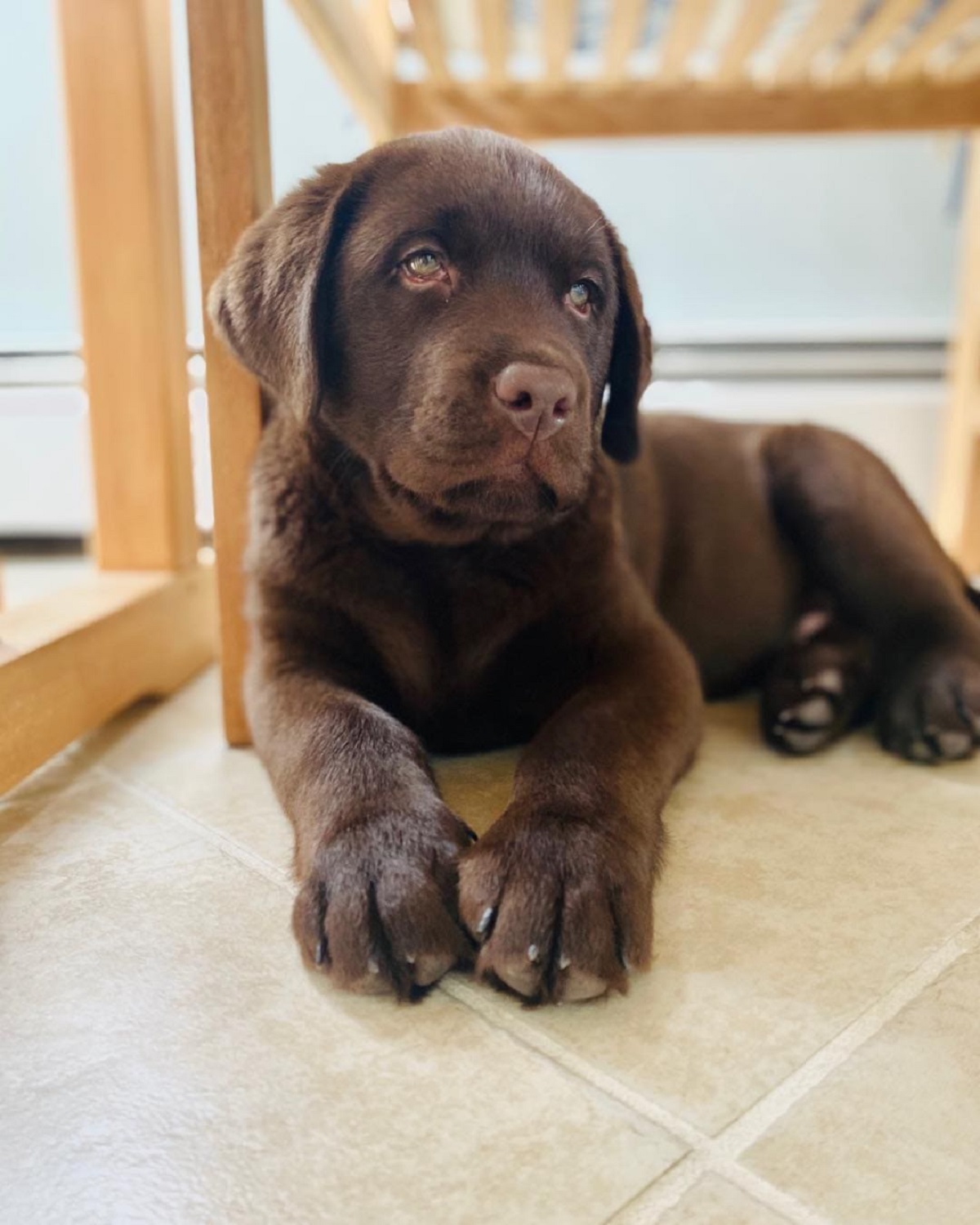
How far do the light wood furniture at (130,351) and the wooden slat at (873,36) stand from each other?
134cm

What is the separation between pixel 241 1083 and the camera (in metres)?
0.79

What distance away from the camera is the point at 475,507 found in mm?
1186

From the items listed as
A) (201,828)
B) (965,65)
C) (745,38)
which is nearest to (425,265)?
(201,828)

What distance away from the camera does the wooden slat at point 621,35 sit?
1937 millimetres

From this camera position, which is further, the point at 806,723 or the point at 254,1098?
the point at 806,723

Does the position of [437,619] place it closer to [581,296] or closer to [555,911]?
[581,296]

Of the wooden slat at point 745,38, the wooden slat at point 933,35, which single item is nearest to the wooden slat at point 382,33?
the wooden slat at point 745,38

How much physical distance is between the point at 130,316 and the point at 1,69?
1.37 metres

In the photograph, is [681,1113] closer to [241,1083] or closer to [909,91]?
[241,1083]

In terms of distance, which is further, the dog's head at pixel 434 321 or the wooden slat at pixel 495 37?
the wooden slat at pixel 495 37

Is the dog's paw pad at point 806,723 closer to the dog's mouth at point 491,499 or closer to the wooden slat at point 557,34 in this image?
the dog's mouth at point 491,499

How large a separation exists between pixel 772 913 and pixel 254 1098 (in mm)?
532

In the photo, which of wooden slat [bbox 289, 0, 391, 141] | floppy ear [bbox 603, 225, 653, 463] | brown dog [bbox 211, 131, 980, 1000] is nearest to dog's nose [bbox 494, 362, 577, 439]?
brown dog [bbox 211, 131, 980, 1000]

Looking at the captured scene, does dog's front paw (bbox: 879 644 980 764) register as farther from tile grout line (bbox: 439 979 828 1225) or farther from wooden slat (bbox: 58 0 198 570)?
wooden slat (bbox: 58 0 198 570)
